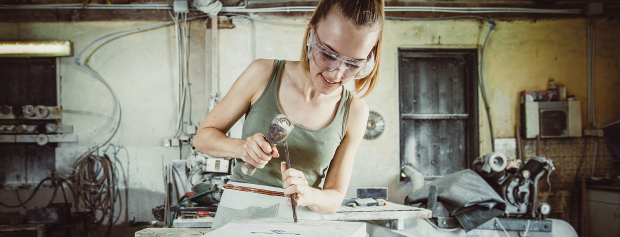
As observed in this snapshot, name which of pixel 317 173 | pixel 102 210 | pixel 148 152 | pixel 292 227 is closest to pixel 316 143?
pixel 317 173

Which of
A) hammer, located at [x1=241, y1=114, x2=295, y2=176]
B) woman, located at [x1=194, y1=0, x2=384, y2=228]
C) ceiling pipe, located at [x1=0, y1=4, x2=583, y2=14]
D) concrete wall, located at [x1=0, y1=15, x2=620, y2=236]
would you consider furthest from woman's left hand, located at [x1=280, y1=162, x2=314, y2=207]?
ceiling pipe, located at [x1=0, y1=4, x2=583, y2=14]

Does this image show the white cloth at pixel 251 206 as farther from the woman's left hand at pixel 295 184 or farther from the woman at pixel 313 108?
the woman's left hand at pixel 295 184

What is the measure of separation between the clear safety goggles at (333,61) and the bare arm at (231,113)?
0.26m

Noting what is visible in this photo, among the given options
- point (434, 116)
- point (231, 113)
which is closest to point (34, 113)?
point (231, 113)

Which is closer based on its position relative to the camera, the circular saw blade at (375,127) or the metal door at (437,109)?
the circular saw blade at (375,127)

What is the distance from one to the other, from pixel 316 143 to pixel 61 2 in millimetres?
4656

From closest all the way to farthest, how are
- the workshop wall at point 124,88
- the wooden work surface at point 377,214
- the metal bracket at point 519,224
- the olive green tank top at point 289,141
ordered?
1. the olive green tank top at point 289,141
2. the wooden work surface at point 377,214
3. the metal bracket at point 519,224
4. the workshop wall at point 124,88

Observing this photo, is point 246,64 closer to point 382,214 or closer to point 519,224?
point 382,214

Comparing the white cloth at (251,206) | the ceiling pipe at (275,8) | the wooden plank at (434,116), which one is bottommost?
the white cloth at (251,206)

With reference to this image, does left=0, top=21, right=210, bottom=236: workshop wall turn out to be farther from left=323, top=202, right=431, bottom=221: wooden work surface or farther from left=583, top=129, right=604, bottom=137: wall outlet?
left=583, top=129, right=604, bottom=137: wall outlet

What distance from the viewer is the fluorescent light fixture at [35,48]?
4359 millimetres

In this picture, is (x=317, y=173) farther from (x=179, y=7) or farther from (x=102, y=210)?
(x=102, y=210)

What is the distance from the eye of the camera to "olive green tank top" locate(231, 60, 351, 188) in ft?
4.50

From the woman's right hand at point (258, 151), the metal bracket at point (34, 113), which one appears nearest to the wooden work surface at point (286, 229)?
the woman's right hand at point (258, 151)
